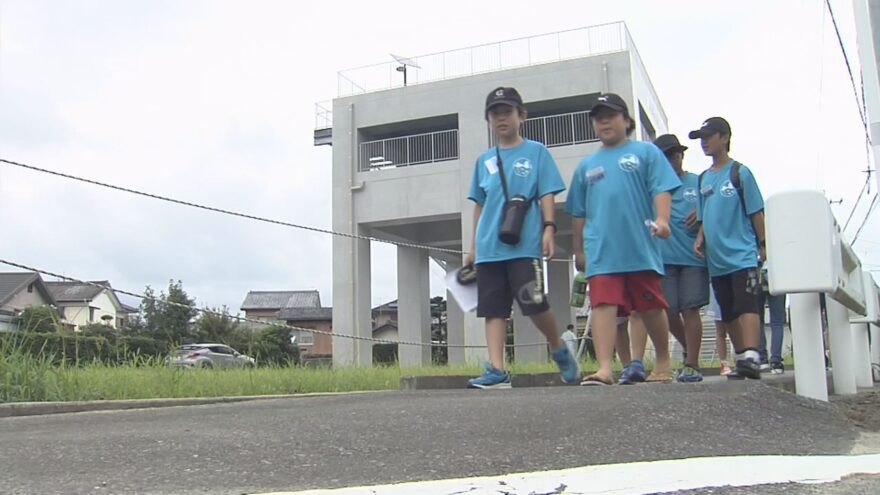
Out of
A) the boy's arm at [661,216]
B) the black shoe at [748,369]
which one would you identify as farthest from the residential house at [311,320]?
the boy's arm at [661,216]

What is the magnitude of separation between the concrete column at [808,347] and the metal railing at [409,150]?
1899 centimetres

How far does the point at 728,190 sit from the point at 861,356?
184 cm

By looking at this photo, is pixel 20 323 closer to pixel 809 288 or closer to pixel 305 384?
pixel 305 384

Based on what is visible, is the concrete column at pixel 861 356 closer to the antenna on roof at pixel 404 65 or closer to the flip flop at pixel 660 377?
the flip flop at pixel 660 377

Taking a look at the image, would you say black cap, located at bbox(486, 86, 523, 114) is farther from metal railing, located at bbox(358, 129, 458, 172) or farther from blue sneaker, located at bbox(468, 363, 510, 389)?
metal railing, located at bbox(358, 129, 458, 172)

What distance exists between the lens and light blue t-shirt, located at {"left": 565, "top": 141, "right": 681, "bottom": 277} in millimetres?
4305

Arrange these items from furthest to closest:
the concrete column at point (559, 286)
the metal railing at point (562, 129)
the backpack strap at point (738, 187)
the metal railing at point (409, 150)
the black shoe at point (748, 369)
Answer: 1. the metal railing at point (409, 150)
2. the concrete column at point (559, 286)
3. the metal railing at point (562, 129)
4. the backpack strap at point (738, 187)
5. the black shoe at point (748, 369)

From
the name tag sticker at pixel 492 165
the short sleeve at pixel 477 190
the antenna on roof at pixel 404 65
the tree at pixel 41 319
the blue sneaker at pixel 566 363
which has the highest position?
the antenna on roof at pixel 404 65

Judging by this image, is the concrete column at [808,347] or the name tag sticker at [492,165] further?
the name tag sticker at [492,165]

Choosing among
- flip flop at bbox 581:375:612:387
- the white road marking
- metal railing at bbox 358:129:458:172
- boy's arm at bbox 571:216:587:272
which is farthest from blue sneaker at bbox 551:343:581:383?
metal railing at bbox 358:129:458:172

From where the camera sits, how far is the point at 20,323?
5605mm

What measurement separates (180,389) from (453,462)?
3642mm

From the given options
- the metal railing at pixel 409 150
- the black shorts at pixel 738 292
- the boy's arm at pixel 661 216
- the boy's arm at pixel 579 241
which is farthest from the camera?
the metal railing at pixel 409 150

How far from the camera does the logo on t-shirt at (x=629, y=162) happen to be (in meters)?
4.45
